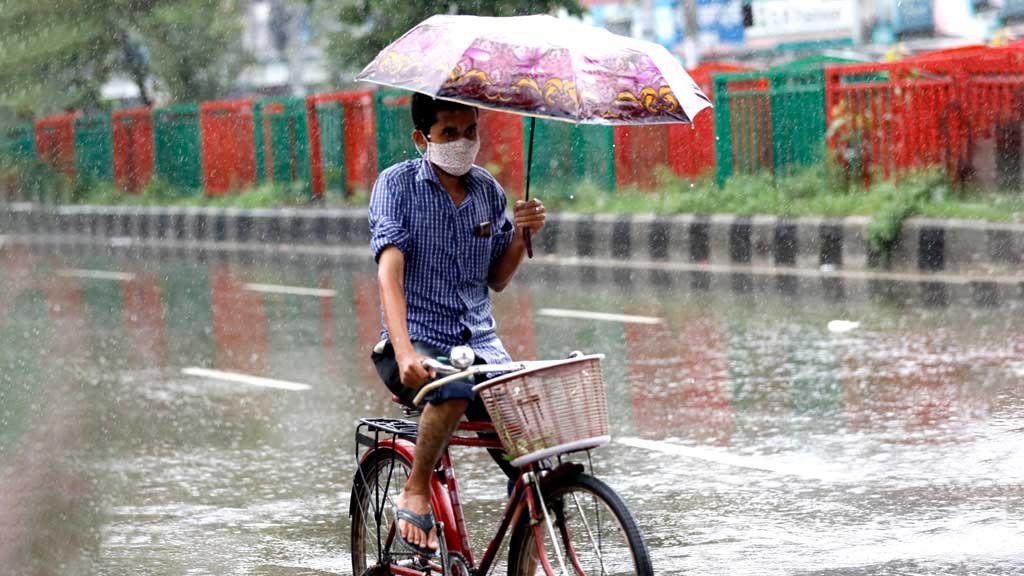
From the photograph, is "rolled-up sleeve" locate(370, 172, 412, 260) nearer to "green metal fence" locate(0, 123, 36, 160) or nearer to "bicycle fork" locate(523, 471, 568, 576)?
"bicycle fork" locate(523, 471, 568, 576)

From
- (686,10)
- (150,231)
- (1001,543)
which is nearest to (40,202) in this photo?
(150,231)

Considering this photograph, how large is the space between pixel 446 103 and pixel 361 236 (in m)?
14.8

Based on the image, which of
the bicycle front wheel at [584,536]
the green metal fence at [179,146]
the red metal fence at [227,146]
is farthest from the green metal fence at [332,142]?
the bicycle front wheel at [584,536]

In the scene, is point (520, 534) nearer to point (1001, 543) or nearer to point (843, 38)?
point (1001, 543)

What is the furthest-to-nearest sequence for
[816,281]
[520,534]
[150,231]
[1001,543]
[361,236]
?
[150,231] < [361,236] < [816,281] < [1001,543] < [520,534]

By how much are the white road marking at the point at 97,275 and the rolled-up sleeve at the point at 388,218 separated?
12.2 meters

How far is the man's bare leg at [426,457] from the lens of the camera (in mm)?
4242

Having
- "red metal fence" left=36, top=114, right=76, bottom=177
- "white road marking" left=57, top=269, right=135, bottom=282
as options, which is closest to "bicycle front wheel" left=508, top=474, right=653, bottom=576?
"white road marking" left=57, top=269, right=135, bottom=282

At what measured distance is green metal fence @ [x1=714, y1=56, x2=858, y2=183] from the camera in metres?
15.4

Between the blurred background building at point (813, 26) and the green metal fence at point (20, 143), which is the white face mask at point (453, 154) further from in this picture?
the blurred background building at point (813, 26)

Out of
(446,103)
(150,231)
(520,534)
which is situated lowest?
(150,231)

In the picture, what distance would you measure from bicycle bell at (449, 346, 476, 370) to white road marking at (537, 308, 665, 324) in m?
7.16

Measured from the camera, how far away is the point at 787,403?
822 centimetres

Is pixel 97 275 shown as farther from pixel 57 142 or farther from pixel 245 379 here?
pixel 57 142
